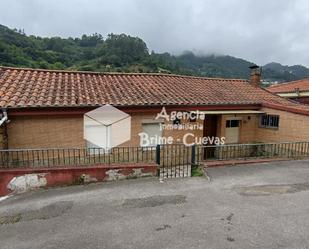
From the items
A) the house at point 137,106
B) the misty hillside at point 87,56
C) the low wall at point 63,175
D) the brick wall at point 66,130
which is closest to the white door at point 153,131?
the house at point 137,106

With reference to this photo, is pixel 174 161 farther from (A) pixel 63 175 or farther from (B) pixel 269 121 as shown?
(B) pixel 269 121

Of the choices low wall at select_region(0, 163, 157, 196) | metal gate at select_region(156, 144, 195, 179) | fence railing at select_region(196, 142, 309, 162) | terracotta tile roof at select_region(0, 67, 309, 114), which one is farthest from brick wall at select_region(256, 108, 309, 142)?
low wall at select_region(0, 163, 157, 196)

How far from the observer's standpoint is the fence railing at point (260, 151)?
11.3 m

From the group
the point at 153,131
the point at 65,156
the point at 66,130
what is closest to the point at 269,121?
the point at 153,131

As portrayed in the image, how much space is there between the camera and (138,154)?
10.6 meters

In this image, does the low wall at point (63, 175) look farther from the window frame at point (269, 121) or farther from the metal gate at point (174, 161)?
the window frame at point (269, 121)

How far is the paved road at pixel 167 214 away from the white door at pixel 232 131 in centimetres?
512

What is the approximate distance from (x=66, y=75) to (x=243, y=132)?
9178 mm

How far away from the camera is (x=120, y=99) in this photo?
1105 cm

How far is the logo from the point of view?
1065 centimetres

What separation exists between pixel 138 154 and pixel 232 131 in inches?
234

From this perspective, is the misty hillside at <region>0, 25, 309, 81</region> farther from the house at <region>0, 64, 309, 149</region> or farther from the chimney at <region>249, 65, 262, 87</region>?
the house at <region>0, 64, 309, 149</region>

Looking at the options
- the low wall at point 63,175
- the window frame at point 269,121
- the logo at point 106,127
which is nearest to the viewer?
the low wall at point 63,175

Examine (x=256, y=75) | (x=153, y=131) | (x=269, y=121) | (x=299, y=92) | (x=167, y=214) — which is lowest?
(x=167, y=214)
